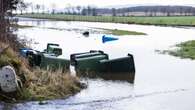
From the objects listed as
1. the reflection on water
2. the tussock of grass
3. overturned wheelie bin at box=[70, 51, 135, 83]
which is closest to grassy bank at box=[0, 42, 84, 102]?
the tussock of grass

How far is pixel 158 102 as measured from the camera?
913 inches

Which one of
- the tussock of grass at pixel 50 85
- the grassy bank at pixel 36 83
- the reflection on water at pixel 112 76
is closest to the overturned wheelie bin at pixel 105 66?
the reflection on water at pixel 112 76

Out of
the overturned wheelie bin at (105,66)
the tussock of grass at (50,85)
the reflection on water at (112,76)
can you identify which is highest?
the tussock of grass at (50,85)

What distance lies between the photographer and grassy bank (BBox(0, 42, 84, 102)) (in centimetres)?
2217

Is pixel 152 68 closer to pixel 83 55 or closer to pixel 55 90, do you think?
pixel 83 55

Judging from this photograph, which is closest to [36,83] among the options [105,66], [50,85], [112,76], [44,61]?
[50,85]

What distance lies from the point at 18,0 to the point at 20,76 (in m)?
14.4

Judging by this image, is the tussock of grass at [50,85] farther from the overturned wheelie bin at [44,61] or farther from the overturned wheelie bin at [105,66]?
the overturned wheelie bin at [105,66]

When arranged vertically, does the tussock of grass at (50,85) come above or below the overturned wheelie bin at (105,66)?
above

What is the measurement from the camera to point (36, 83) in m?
23.5

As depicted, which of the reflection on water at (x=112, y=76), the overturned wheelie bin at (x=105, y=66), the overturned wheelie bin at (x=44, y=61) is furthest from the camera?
the overturned wheelie bin at (x=105, y=66)

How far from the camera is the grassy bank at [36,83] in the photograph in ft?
72.7

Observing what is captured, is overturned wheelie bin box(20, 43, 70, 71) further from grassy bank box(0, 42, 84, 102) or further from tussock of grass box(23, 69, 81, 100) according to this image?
grassy bank box(0, 42, 84, 102)

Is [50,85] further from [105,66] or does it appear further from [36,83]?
[105,66]
